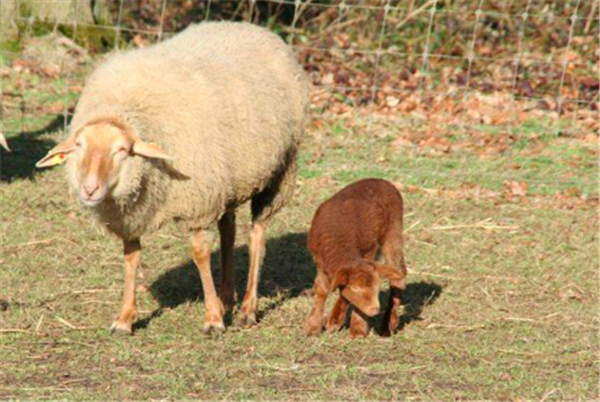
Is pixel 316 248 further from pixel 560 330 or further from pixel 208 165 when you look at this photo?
pixel 560 330

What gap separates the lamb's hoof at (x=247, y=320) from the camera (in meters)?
7.03

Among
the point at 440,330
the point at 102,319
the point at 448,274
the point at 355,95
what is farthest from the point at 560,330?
the point at 355,95

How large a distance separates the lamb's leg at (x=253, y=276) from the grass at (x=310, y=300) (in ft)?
0.35

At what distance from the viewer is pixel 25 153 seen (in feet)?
34.3

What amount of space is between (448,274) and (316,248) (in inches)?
70.7

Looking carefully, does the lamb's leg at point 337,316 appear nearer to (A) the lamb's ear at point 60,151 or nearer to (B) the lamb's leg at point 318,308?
(B) the lamb's leg at point 318,308

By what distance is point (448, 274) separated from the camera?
8172 mm

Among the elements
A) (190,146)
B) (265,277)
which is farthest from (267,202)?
(190,146)

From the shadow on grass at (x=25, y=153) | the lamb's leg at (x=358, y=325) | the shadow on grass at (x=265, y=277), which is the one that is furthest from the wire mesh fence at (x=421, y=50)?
the lamb's leg at (x=358, y=325)

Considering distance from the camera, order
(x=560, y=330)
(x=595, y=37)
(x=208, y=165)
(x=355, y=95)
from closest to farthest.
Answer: (x=208, y=165) < (x=560, y=330) < (x=355, y=95) < (x=595, y=37)

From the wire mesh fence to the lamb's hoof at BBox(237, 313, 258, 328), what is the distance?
5035 millimetres

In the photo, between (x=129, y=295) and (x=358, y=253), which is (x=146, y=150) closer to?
(x=129, y=295)

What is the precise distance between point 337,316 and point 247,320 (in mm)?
642

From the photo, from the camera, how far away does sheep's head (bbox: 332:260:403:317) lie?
6145 millimetres
